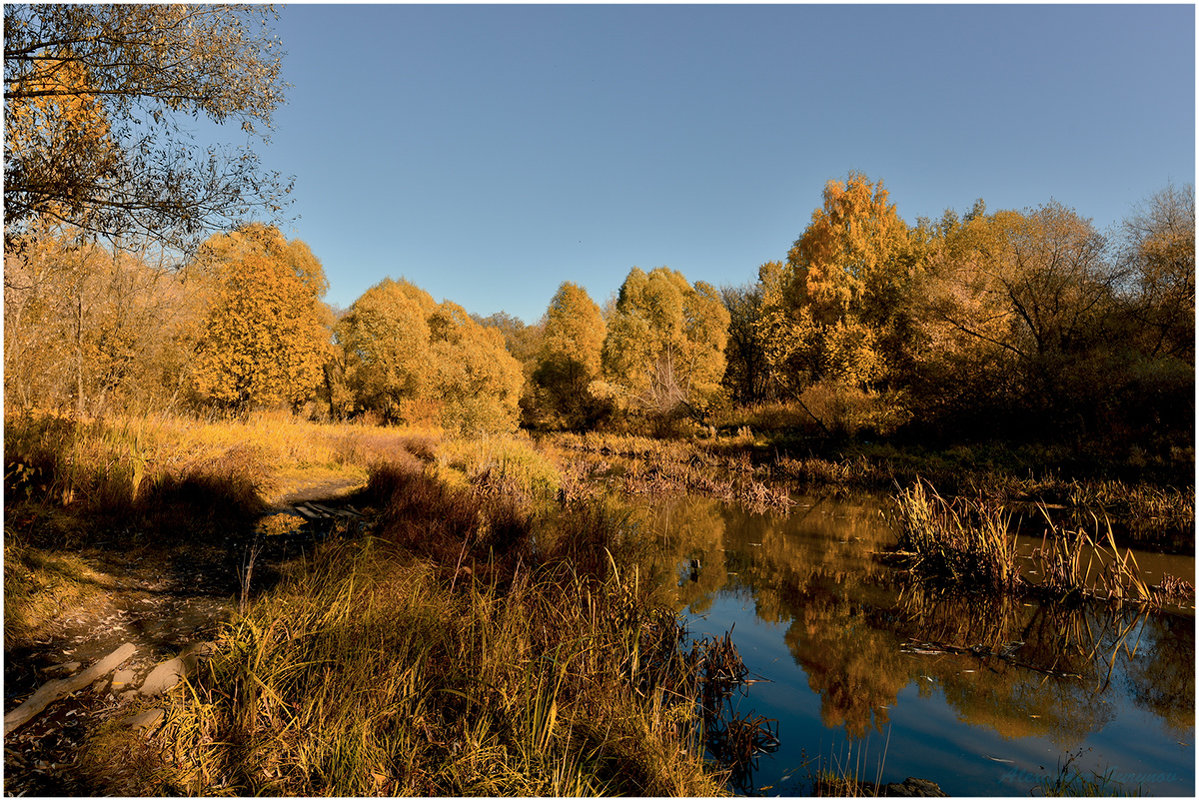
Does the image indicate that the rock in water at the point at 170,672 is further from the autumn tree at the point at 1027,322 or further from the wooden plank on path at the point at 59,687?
the autumn tree at the point at 1027,322

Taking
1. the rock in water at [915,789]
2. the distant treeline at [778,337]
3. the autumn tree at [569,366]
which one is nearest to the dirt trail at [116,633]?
the distant treeline at [778,337]

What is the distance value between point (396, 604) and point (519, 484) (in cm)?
766

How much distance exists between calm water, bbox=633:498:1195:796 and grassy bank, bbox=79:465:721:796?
3.85 feet

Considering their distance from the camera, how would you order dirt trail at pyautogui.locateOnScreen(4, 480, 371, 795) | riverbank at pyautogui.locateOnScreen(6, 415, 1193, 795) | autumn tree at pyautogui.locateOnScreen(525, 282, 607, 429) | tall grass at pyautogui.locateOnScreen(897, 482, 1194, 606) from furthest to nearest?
autumn tree at pyautogui.locateOnScreen(525, 282, 607, 429) < tall grass at pyautogui.locateOnScreen(897, 482, 1194, 606) < riverbank at pyautogui.locateOnScreen(6, 415, 1193, 795) < dirt trail at pyautogui.locateOnScreen(4, 480, 371, 795)

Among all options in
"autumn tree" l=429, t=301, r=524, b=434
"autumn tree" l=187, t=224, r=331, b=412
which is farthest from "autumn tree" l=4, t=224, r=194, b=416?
"autumn tree" l=429, t=301, r=524, b=434

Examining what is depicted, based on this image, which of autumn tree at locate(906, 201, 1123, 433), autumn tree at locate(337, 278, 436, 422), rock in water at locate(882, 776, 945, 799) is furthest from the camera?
autumn tree at locate(337, 278, 436, 422)

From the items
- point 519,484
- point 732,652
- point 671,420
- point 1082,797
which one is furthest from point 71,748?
point 671,420

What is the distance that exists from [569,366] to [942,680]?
2710 cm

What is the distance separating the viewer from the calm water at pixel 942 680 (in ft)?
14.0

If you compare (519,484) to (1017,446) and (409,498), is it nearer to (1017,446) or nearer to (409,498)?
(409,498)

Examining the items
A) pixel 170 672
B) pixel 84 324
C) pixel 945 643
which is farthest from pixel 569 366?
pixel 170 672

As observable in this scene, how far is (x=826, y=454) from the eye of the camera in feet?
68.0

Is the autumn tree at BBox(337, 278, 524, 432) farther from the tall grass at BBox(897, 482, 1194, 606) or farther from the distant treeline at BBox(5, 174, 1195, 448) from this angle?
the tall grass at BBox(897, 482, 1194, 606)

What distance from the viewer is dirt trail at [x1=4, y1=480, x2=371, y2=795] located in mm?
2982
